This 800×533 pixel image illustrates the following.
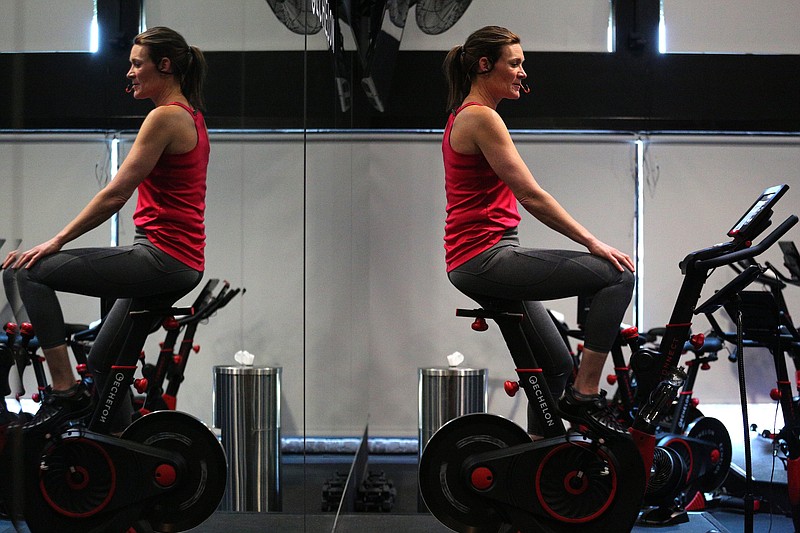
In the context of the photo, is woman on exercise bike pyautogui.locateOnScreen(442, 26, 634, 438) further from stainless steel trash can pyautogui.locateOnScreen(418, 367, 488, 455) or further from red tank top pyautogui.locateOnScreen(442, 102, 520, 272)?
stainless steel trash can pyautogui.locateOnScreen(418, 367, 488, 455)

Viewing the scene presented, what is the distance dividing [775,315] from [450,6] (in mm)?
2262

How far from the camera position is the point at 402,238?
6.62 m

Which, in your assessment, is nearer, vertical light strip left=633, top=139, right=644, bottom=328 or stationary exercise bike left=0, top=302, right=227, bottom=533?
stationary exercise bike left=0, top=302, right=227, bottom=533

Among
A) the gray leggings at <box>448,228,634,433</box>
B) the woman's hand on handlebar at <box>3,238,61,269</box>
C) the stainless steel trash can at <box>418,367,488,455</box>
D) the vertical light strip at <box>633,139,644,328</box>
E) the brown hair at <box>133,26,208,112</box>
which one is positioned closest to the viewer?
the woman's hand on handlebar at <box>3,238,61,269</box>

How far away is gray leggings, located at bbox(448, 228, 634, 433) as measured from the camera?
2.44 metres

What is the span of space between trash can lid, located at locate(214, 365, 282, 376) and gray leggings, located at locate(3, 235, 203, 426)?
0.53 ft

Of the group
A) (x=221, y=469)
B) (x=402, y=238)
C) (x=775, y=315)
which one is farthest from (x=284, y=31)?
(x=402, y=238)

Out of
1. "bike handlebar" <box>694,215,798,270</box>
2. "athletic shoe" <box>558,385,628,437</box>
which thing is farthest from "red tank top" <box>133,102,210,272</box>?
"bike handlebar" <box>694,215,798,270</box>

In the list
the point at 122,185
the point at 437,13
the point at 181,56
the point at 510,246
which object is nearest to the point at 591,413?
the point at 510,246

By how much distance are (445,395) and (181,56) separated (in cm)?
352

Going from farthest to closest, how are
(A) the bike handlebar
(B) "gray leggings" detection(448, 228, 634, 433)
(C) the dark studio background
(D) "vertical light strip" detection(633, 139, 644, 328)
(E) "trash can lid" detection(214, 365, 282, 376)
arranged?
(D) "vertical light strip" detection(633, 139, 644, 328), (C) the dark studio background, (A) the bike handlebar, (B) "gray leggings" detection(448, 228, 634, 433), (E) "trash can lid" detection(214, 365, 282, 376)

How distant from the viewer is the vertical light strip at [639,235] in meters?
6.43

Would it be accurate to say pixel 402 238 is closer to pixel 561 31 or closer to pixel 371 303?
pixel 371 303

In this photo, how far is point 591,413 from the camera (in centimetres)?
250
